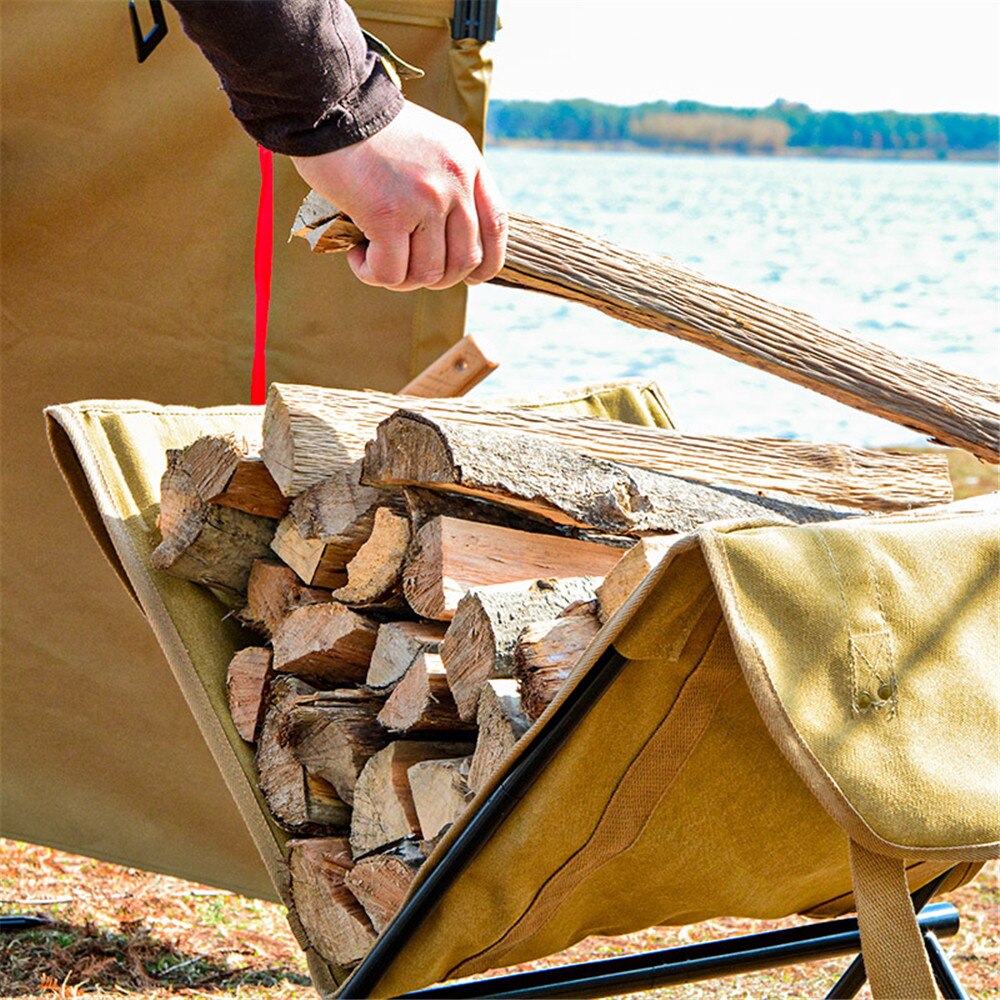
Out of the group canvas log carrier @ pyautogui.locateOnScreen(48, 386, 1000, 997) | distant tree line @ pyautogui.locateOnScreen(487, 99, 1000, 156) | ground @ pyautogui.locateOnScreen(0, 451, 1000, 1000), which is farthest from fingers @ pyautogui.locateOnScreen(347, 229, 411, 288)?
distant tree line @ pyautogui.locateOnScreen(487, 99, 1000, 156)

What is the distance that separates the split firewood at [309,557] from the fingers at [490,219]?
602 millimetres

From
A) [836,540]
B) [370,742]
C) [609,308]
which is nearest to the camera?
[836,540]

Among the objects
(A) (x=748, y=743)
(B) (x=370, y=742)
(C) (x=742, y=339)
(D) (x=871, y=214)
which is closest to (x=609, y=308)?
(C) (x=742, y=339)

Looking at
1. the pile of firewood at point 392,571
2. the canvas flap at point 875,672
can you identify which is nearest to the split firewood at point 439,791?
the pile of firewood at point 392,571

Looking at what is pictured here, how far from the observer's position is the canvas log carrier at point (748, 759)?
1.08 m

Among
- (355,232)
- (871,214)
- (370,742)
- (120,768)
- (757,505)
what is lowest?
(871,214)

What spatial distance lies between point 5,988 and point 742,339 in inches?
63.1

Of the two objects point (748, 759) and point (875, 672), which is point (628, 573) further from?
point (875, 672)

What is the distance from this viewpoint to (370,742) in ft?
5.68

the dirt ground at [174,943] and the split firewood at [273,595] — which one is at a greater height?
the split firewood at [273,595]

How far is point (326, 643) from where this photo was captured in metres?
1.76

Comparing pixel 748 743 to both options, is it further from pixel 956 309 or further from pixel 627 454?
pixel 956 309

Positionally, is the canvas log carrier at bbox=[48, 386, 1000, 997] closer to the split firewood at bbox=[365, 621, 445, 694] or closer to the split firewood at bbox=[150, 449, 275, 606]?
the split firewood at bbox=[365, 621, 445, 694]

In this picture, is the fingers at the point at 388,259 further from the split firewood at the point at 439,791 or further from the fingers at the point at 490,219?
the split firewood at the point at 439,791
